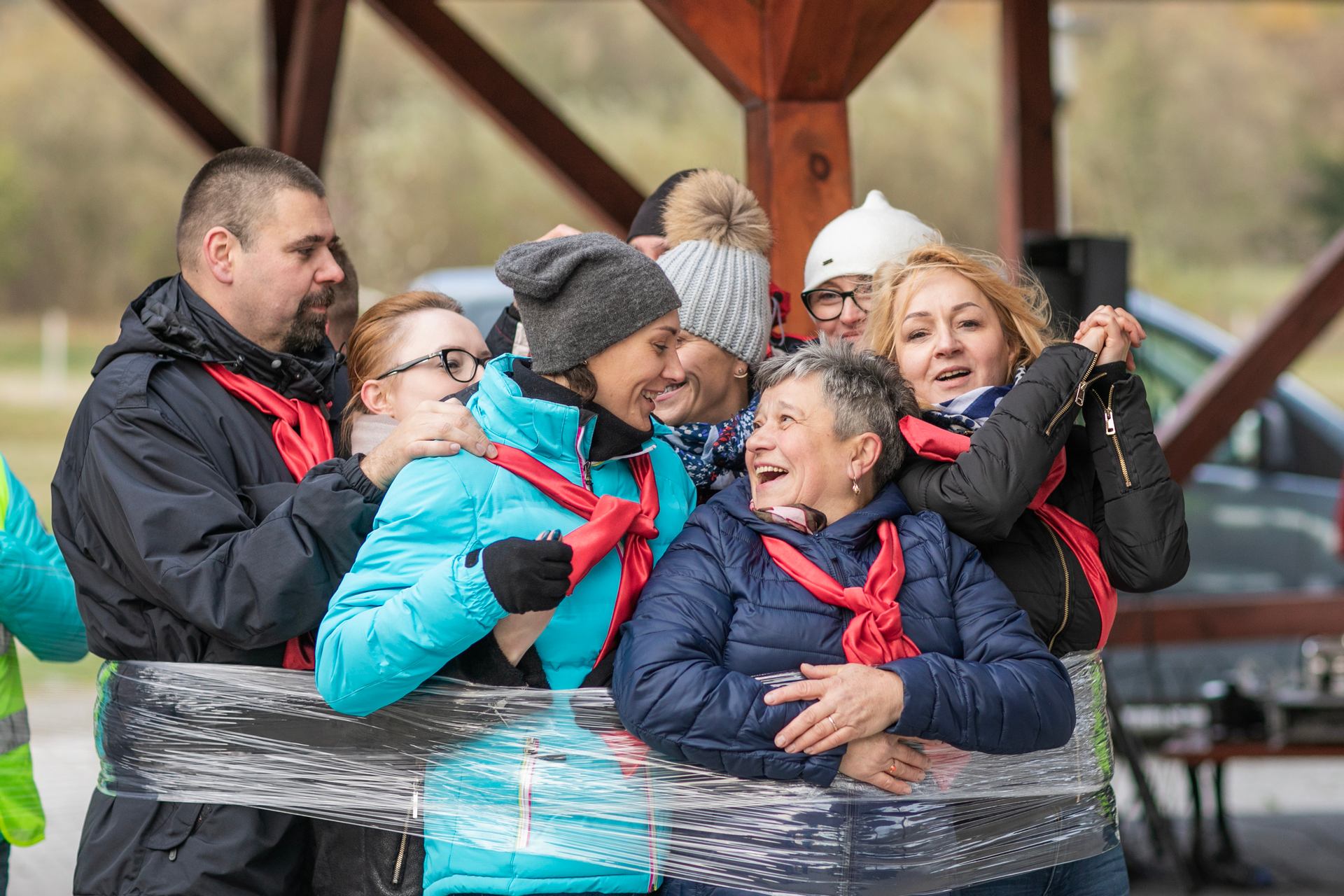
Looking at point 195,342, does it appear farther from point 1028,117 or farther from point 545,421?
point 1028,117

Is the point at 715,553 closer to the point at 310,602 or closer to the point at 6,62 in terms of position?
the point at 310,602

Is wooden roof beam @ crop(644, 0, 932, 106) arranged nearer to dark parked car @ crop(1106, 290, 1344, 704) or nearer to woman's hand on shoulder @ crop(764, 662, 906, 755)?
woman's hand on shoulder @ crop(764, 662, 906, 755)

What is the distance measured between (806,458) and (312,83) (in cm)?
349

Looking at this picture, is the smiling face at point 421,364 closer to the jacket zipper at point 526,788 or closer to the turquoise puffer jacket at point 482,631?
the turquoise puffer jacket at point 482,631

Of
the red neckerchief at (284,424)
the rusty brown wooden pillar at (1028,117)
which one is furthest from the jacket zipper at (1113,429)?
the rusty brown wooden pillar at (1028,117)

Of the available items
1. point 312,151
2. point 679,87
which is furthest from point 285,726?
point 679,87

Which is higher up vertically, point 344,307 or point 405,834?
point 344,307

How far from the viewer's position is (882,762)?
2043 mm

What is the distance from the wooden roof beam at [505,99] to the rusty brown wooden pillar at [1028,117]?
56.8 inches

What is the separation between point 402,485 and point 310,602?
0.88 feet

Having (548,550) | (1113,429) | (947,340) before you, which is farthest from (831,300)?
(548,550)

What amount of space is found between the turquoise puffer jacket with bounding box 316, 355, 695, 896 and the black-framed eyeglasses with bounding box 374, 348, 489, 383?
367 mm

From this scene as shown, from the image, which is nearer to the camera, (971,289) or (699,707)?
(699,707)

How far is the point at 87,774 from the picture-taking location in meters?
2.93
